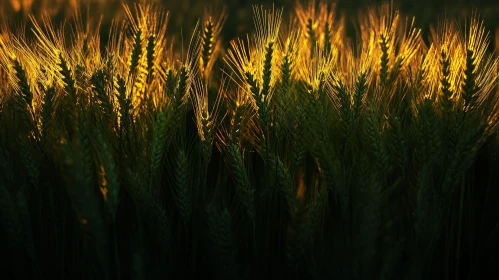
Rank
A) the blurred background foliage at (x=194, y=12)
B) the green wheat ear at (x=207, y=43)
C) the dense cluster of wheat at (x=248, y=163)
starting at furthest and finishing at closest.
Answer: the blurred background foliage at (x=194, y=12) < the green wheat ear at (x=207, y=43) < the dense cluster of wheat at (x=248, y=163)

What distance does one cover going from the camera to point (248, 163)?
→ 7.22ft

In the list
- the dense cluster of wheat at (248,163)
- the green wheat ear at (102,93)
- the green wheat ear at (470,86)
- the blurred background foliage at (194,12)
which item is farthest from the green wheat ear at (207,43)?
the blurred background foliage at (194,12)

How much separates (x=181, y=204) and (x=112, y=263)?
326 millimetres

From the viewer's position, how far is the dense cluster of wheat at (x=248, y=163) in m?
1.97

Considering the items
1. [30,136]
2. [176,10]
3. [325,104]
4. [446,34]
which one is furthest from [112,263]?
[176,10]

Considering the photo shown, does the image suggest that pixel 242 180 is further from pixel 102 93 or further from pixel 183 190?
pixel 102 93

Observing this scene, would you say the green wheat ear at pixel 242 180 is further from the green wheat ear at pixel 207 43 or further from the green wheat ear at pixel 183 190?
the green wheat ear at pixel 207 43

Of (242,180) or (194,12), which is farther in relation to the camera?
(194,12)

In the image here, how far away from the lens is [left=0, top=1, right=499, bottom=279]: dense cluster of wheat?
1.97 meters

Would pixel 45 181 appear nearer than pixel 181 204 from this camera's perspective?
No

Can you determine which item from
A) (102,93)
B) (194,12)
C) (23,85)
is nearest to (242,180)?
(102,93)

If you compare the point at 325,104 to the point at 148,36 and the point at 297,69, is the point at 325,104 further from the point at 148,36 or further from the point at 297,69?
the point at 148,36

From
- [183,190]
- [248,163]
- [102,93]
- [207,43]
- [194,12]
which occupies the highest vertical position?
[194,12]

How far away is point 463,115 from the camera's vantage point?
80.7 inches
